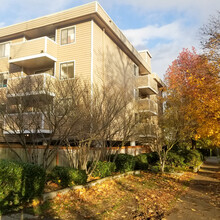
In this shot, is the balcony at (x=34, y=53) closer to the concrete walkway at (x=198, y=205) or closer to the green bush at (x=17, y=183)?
the green bush at (x=17, y=183)

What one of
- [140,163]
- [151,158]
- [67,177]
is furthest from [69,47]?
[151,158]

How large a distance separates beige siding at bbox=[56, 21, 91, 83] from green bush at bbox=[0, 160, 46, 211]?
8790 mm

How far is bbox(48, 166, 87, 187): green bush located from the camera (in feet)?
26.7

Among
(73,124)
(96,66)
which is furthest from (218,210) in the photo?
(96,66)

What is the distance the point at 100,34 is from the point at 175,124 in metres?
8.45

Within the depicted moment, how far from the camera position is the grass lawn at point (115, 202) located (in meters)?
5.79

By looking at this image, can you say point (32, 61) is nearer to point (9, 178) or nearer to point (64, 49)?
point (64, 49)

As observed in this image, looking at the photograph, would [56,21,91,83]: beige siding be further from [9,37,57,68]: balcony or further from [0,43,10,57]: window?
[0,43,10,57]: window

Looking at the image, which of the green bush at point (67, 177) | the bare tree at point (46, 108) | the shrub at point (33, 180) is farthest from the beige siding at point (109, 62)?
the shrub at point (33, 180)

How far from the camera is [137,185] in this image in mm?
9688

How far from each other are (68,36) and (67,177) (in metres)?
10.8

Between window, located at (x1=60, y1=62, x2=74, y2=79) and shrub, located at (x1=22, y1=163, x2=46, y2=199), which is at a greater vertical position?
window, located at (x1=60, y1=62, x2=74, y2=79)

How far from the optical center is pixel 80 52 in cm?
1472

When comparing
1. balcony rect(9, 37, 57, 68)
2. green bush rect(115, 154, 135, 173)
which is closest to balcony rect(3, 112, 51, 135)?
green bush rect(115, 154, 135, 173)
